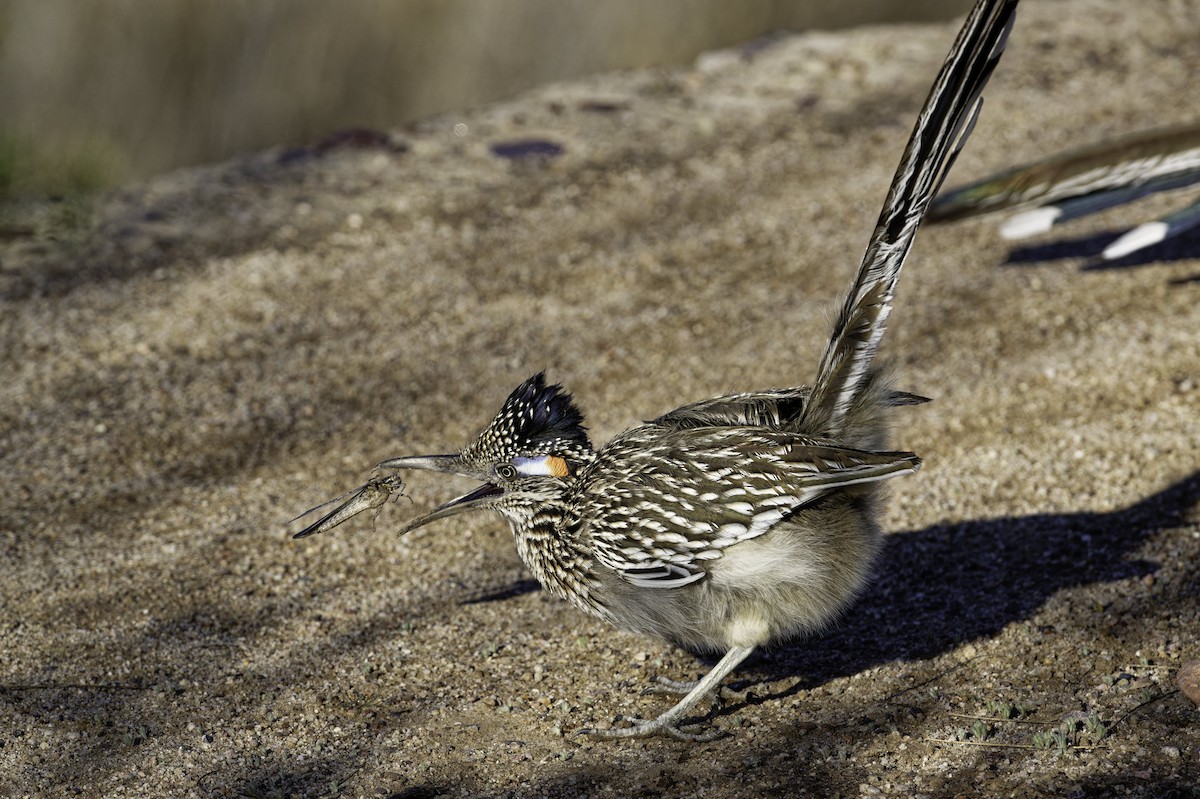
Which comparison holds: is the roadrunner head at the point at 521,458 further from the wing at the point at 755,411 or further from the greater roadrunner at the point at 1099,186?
the greater roadrunner at the point at 1099,186

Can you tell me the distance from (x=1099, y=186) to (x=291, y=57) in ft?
28.7

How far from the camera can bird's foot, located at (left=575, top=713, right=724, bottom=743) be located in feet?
15.8

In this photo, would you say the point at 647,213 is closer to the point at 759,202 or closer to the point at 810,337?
the point at 759,202

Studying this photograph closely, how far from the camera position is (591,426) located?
24.6ft

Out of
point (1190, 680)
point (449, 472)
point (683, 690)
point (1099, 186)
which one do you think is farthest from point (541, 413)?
point (1099, 186)

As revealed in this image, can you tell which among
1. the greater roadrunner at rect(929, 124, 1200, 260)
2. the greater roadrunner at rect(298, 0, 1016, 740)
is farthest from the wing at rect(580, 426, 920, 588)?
the greater roadrunner at rect(929, 124, 1200, 260)

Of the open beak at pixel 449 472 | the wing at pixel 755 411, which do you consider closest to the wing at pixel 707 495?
the wing at pixel 755 411

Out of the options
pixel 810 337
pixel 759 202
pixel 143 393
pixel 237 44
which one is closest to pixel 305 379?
pixel 143 393

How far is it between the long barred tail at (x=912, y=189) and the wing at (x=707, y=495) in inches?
11.4

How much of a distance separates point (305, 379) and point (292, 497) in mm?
1327

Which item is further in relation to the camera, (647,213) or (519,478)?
(647,213)

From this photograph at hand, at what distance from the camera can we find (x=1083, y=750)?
4.33m

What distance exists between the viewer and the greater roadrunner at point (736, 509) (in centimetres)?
462

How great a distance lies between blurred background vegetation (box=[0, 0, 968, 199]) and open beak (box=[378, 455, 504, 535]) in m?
7.67
